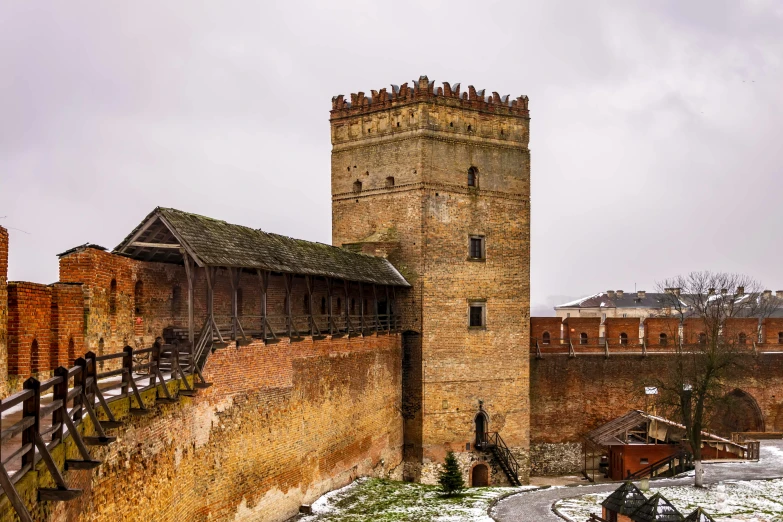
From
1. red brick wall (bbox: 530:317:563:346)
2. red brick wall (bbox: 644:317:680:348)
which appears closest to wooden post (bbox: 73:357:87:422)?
red brick wall (bbox: 530:317:563:346)

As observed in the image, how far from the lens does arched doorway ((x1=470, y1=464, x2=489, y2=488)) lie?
25.0 metres

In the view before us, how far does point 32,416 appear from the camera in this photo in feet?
18.6

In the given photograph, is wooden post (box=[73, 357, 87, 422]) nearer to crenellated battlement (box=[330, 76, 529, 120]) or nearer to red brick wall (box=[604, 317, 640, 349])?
crenellated battlement (box=[330, 76, 529, 120])

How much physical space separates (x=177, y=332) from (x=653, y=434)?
17.6 m

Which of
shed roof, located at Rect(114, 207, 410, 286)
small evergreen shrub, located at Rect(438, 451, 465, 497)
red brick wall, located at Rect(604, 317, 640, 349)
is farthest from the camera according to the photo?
red brick wall, located at Rect(604, 317, 640, 349)

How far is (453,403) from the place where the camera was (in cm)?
2478

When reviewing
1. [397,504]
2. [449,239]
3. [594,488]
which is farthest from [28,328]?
[594,488]

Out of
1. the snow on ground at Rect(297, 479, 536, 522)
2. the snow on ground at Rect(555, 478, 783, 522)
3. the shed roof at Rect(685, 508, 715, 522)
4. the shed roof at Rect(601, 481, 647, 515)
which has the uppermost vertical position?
the shed roof at Rect(685, 508, 715, 522)

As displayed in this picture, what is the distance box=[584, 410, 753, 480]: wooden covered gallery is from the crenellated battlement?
1103 cm

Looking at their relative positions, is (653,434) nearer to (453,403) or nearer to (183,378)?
(453,403)

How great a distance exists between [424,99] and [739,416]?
17670 mm

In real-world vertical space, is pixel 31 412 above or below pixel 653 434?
above

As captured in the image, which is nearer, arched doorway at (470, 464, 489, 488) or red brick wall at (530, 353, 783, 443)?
arched doorway at (470, 464, 489, 488)

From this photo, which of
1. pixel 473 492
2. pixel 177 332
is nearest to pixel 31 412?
pixel 177 332
